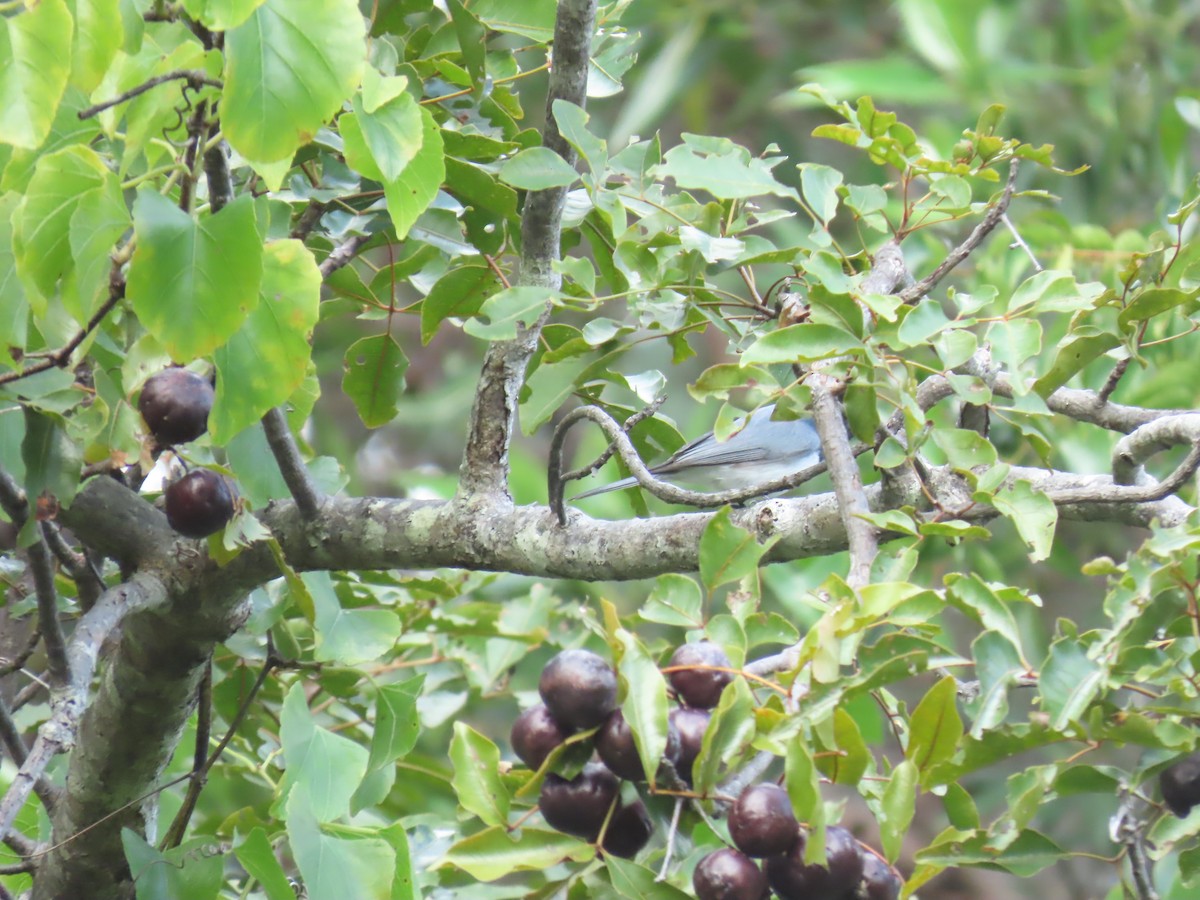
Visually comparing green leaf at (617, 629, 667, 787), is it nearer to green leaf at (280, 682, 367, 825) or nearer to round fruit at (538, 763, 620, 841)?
round fruit at (538, 763, 620, 841)

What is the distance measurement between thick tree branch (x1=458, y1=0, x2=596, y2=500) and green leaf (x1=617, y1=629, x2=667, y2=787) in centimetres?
48

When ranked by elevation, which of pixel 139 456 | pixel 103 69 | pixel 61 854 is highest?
pixel 103 69

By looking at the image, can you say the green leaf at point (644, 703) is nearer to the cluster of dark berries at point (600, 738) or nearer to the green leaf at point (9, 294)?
the cluster of dark berries at point (600, 738)

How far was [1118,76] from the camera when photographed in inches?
152

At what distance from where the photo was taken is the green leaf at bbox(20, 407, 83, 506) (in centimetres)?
103

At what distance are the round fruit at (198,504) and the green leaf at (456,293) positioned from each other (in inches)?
11.7

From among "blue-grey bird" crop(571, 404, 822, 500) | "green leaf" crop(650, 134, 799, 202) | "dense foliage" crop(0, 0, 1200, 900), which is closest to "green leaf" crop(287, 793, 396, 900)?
"dense foliage" crop(0, 0, 1200, 900)

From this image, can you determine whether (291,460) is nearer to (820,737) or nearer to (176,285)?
(176,285)

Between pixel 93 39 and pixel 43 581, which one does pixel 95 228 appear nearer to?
pixel 93 39

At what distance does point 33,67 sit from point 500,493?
26.7 inches

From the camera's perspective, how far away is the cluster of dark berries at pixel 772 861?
823 millimetres

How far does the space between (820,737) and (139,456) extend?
2.01 feet

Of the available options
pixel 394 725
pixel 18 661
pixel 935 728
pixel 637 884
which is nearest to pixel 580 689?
pixel 637 884

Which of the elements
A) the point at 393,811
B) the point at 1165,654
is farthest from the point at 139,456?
the point at 393,811
